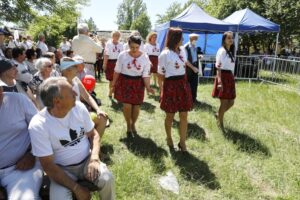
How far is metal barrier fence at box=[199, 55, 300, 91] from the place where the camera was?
40.7 feet

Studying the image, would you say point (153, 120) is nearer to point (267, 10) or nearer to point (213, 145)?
point (213, 145)

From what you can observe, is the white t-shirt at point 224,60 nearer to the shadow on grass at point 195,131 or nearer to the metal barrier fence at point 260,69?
the shadow on grass at point 195,131

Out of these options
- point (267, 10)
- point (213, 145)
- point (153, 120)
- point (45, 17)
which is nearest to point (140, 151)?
point (213, 145)

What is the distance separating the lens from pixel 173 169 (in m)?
4.37

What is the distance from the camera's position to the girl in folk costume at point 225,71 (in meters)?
5.63

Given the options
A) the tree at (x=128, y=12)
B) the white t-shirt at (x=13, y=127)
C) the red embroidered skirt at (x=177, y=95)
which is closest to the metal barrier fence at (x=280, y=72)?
the red embroidered skirt at (x=177, y=95)

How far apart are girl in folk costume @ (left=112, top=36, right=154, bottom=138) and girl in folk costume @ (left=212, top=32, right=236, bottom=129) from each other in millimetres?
1298

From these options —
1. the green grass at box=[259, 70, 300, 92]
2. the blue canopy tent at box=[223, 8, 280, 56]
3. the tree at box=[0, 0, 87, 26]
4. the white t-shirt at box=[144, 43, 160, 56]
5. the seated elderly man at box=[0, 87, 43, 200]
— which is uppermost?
the tree at box=[0, 0, 87, 26]

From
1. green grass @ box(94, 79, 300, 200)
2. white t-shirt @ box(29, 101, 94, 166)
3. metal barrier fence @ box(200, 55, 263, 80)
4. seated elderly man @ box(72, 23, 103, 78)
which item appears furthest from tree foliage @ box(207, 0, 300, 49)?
white t-shirt @ box(29, 101, 94, 166)

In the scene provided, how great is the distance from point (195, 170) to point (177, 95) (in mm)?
1083

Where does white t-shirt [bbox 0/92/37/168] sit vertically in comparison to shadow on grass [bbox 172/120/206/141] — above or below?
above

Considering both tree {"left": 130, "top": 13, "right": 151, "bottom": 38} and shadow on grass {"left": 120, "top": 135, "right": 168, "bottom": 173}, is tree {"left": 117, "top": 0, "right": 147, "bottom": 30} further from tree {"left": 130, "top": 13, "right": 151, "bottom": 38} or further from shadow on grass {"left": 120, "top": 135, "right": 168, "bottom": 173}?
shadow on grass {"left": 120, "top": 135, "right": 168, "bottom": 173}

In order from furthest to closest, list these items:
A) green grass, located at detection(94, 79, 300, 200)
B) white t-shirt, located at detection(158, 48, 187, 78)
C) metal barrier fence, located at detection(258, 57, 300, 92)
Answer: metal barrier fence, located at detection(258, 57, 300, 92) → white t-shirt, located at detection(158, 48, 187, 78) → green grass, located at detection(94, 79, 300, 200)

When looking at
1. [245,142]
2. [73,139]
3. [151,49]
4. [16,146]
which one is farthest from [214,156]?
[151,49]
